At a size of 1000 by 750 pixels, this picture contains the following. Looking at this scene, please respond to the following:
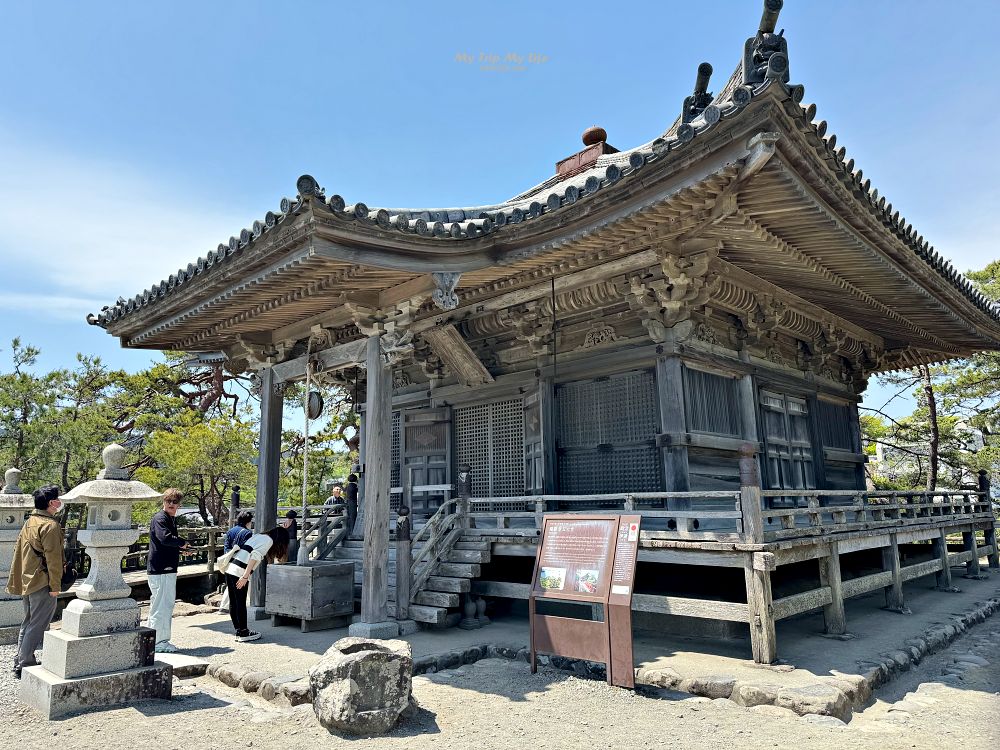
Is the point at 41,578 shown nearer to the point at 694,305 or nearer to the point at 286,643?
the point at 286,643

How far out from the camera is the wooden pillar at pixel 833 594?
7895mm

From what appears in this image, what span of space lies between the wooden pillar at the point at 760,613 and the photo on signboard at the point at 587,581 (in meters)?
1.57

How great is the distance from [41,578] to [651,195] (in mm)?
7057

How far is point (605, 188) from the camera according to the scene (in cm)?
682

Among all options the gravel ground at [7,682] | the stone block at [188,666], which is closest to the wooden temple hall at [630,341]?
the stone block at [188,666]

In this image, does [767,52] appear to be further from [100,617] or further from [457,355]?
[100,617]

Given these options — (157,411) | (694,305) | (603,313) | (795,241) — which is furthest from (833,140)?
(157,411)

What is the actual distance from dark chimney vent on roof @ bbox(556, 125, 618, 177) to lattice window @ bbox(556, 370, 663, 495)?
492cm

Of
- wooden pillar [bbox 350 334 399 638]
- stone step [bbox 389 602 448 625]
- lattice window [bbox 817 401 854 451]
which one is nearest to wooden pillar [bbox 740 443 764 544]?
stone step [bbox 389 602 448 625]

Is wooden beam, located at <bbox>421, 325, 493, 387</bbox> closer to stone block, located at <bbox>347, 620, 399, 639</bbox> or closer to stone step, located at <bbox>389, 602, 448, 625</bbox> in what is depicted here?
stone step, located at <bbox>389, 602, 448, 625</bbox>

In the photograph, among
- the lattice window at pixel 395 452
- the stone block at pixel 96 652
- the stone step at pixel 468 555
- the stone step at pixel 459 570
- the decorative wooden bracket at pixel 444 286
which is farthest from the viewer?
the lattice window at pixel 395 452

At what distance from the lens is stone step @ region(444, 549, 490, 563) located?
880 centimetres

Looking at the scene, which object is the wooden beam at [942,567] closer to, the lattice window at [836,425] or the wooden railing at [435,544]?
the lattice window at [836,425]

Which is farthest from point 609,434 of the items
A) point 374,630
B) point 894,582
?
point 894,582
